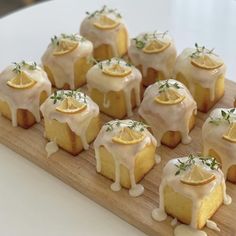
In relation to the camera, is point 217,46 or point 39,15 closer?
point 217,46

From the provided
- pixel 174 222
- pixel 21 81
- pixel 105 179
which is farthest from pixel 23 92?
pixel 174 222

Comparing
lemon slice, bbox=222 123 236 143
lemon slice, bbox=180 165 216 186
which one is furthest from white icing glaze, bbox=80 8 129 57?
lemon slice, bbox=180 165 216 186

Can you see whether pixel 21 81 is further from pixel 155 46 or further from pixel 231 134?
pixel 231 134

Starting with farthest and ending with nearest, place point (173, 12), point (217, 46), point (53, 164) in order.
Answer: point (173, 12), point (217, 46), point (53, 164)

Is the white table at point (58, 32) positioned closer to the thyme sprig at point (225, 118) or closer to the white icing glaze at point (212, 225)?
the white icing glaze at point (212, 225)

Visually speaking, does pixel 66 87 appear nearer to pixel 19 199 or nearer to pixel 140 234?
pixel 19 199

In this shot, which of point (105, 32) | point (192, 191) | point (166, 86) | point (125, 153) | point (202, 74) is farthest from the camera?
point (105, 32)

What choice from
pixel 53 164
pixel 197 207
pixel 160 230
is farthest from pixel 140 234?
pixel 53 164

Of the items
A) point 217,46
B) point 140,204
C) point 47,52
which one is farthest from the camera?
point 217,46
